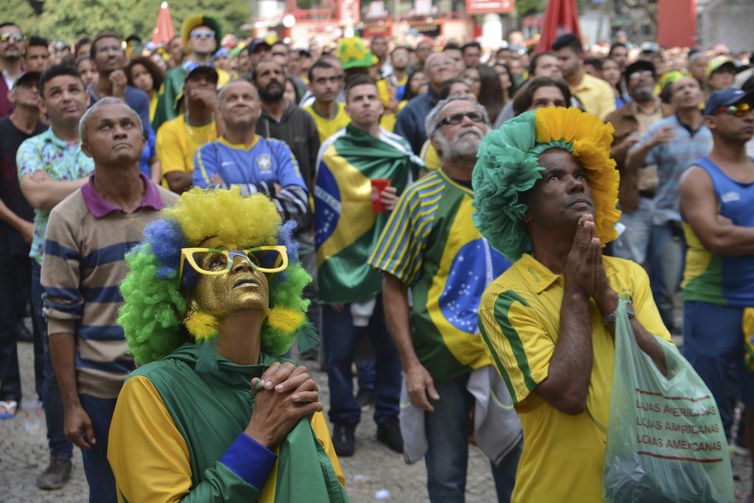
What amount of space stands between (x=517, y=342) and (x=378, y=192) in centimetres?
333

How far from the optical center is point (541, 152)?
342cm

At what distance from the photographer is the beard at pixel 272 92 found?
7.82 m

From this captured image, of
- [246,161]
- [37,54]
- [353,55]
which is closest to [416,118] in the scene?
[353,55]

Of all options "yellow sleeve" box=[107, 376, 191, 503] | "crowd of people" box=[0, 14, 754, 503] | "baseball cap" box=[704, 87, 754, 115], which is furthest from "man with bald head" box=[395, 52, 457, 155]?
"yellow sleeve" box=[107, 376, 191, 503]

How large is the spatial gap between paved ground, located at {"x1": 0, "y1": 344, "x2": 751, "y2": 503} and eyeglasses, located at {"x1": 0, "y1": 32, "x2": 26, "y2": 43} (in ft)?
12.0

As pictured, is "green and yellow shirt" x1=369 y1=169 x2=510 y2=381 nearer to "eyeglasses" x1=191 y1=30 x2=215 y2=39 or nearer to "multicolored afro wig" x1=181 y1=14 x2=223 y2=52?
"eyeglasses" x1=191 y1=30 x2=215 y2=39

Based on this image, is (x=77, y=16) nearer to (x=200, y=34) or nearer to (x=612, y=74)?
(x=200, y=34)

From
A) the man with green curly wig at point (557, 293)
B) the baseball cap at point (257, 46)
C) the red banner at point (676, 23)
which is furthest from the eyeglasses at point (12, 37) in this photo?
the red banner at point (676, 23)

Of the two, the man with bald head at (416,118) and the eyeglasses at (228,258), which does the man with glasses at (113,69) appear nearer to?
the man with bald head at (416,118)

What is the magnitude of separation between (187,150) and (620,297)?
4.56 meters

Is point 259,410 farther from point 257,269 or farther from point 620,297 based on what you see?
point 620,297

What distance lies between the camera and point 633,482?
115 inches

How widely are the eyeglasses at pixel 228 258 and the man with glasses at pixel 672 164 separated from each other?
5.89 meters

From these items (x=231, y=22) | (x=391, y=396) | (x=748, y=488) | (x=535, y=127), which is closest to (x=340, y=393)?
(x=391, y=396)
